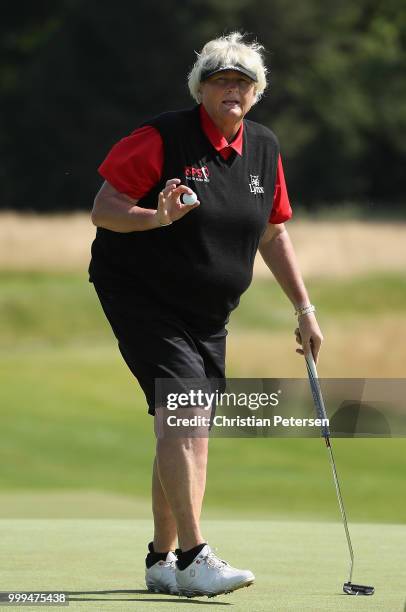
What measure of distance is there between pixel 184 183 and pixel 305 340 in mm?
779

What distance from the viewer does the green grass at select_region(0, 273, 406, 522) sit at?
11.5m

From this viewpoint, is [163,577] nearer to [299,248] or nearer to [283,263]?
[283,263]

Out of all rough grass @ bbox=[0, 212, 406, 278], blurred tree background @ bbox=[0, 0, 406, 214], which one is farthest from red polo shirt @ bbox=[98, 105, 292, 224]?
blurred tree background @ bbox=[0, 0, 406, 214]

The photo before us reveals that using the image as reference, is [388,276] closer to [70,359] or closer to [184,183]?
[70,359]

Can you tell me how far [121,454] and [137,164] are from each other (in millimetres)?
8968

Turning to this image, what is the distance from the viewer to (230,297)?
15.9ft

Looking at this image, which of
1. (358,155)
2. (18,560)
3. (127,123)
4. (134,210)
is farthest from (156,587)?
(358,155)

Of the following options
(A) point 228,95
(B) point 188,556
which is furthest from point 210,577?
(A) point 228,95

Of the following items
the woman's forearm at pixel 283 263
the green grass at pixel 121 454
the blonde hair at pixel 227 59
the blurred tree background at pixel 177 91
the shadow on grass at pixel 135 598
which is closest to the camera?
the shadow on grass at pixel 135 598

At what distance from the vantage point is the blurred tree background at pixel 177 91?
51.0m

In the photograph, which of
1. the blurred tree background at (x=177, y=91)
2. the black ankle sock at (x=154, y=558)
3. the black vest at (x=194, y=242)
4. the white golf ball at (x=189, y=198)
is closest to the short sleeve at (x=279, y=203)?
the black vest at (x=194, y=242)

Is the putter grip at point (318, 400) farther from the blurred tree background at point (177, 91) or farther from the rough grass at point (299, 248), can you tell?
the blurred tree background at point (177, 91)

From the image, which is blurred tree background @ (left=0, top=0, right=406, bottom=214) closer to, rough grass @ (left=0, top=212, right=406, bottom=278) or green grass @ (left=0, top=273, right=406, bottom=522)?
rough grass @ (left=0, top=212, right=406, bottom=278)

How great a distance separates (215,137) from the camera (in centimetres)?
479
